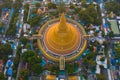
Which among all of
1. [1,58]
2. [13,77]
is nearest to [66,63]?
[13,77]

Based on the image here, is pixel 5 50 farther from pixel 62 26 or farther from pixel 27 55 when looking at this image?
pixel 62 26

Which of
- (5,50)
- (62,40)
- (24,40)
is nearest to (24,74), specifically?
(5,50)

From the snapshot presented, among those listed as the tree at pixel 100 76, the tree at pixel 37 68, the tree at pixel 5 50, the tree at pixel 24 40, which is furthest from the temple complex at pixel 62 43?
the tree at pixel 5 50

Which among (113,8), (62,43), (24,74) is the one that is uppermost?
(113,8)

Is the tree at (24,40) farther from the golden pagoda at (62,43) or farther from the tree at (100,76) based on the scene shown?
the tree at (100,76)

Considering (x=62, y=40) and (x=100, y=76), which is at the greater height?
(x=62, y=40)

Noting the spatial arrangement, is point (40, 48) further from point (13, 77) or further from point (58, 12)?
point (58, 12)

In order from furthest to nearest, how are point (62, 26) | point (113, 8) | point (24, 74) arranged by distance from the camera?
1. point (113, 8)
2. point (24, 74)
3. point (62, 26)

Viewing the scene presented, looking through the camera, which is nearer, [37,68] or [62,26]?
[62,26]
